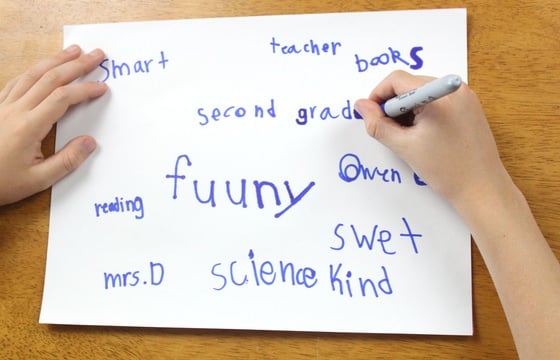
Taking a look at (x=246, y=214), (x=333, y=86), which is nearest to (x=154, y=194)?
(x=246, y=214)

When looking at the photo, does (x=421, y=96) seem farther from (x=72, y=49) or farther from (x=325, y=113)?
(x=72, y=49)

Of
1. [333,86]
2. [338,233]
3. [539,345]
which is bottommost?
[539,345]

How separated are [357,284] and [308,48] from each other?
23cm

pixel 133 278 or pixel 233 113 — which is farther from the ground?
pixel 233 113

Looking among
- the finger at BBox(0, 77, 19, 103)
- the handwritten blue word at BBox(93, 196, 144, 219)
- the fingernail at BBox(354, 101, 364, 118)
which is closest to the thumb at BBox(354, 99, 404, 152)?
the fingernail at BBox(354, 101, 364, 118)

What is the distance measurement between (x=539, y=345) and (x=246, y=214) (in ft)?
0.89

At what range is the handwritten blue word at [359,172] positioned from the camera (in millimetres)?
485

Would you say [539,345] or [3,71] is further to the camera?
[3,71]

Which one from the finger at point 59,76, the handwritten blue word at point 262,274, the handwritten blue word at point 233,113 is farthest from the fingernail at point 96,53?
the handwritten blue word at point 262,274

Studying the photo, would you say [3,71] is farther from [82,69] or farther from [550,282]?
[550,282]

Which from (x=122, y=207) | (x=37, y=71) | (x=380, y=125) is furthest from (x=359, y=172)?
(x=37, y=71)

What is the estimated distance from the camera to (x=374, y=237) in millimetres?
480

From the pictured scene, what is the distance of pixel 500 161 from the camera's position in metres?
0.45

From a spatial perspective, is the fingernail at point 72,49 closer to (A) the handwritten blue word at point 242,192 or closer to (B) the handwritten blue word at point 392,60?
(A) the handwritten blue word at point 242,192
